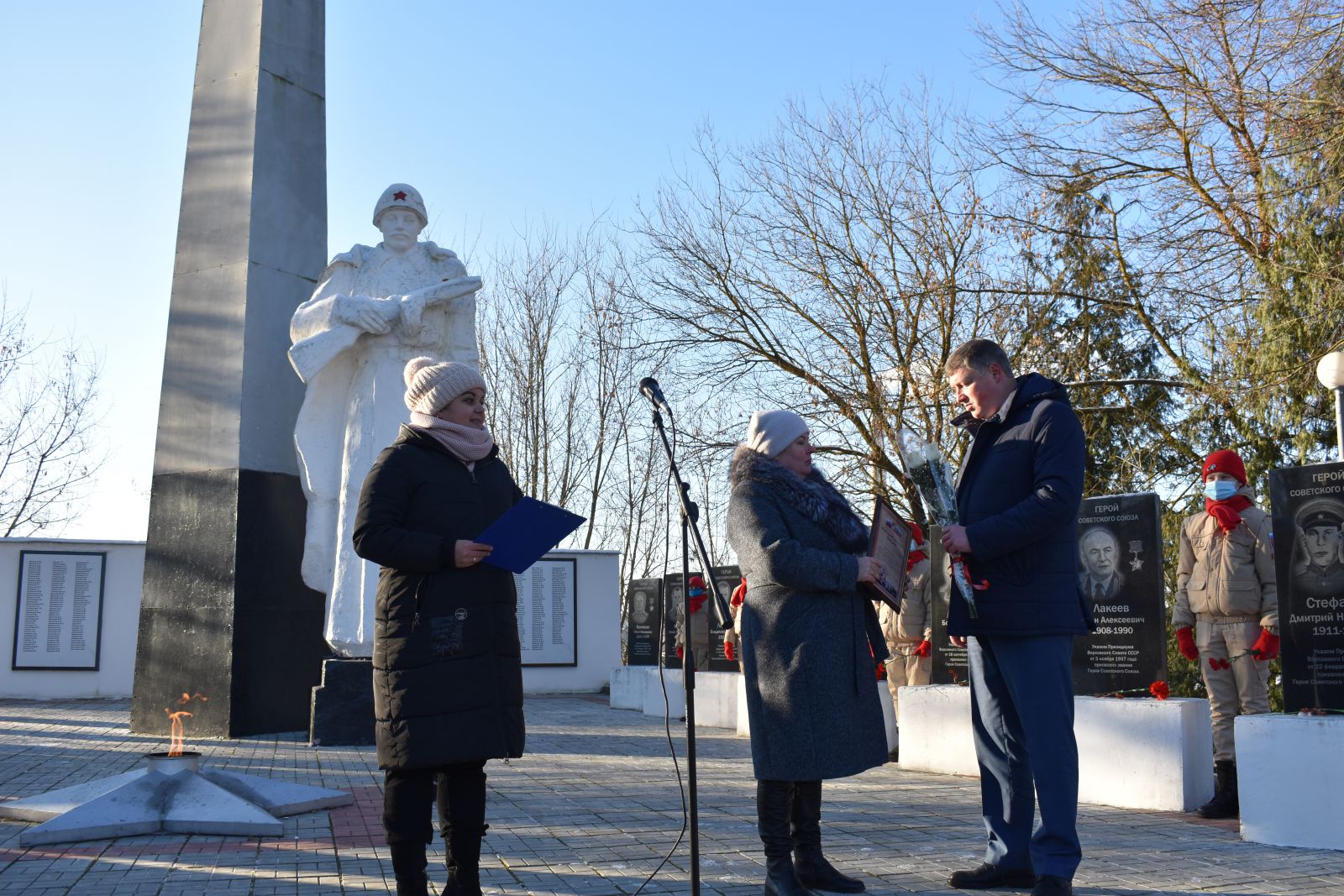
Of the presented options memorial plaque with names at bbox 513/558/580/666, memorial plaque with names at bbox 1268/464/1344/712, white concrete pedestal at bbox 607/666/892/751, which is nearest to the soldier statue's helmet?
white concrete pedestal at bbox 607/666/892/751

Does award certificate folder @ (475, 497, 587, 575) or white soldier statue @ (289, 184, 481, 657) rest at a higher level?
white soldier statue @ (289, 184, 481, 657)

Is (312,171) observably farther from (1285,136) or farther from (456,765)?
(1285,136)

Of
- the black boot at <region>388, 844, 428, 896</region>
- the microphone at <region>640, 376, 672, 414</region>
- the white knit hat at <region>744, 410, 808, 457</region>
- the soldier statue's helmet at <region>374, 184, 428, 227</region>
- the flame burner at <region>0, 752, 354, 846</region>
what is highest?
the soldier statue's helmet at <region>374, 184, 428, 227</region>

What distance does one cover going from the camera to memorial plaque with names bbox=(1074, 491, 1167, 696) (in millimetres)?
7031

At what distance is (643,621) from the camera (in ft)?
55.7

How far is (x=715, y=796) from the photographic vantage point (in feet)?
21.9

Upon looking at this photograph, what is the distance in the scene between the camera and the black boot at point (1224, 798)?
6.35 metres

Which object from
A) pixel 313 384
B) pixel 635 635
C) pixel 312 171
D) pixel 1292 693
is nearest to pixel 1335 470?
pixel 1292 693

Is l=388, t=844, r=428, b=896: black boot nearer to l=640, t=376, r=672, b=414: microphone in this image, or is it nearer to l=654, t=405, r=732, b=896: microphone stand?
l=654, t=405, r=732, b=896: microphone stand

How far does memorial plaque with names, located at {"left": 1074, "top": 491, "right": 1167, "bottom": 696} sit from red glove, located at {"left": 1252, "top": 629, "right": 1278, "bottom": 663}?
0.51 metres

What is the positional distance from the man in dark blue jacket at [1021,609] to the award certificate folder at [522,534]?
56.9 inches

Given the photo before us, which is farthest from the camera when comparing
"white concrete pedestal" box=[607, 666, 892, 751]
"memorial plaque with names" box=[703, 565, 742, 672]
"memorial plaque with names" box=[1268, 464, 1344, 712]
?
"memorial plaque with names" box=[703, 565, 742, 672]

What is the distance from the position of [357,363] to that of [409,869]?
657 cm

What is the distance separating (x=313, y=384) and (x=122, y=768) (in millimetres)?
3259
